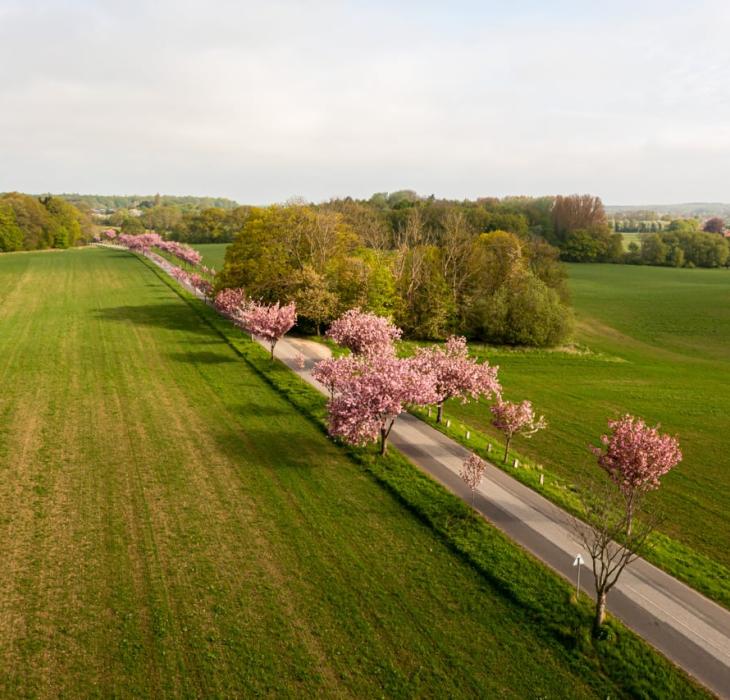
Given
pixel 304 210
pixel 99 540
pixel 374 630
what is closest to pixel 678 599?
pixel 374 630

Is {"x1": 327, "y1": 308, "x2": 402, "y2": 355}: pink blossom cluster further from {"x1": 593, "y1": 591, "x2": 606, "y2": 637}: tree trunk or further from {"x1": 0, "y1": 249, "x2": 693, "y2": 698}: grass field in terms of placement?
{"x1": 593, "y1": 591, "x2": 606, "y2": 637}: tree trunk

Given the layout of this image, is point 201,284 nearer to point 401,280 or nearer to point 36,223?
point 401,280

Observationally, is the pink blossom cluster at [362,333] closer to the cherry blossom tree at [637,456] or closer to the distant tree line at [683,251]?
the cherry blossom tree at [637,456]

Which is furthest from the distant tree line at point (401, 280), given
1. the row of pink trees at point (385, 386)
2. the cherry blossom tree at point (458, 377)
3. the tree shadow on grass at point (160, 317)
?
the cherry blossom tree at point (458, 377)

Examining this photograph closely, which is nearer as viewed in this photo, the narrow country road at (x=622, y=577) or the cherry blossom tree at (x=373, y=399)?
the narrow country road at (x=622, y=577)

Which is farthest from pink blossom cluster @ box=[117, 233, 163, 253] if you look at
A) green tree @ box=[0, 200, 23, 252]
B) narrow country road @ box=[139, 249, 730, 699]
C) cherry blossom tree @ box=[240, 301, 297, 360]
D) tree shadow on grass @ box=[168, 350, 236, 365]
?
narrow country road @ box=[139, 249, 730, 699]
